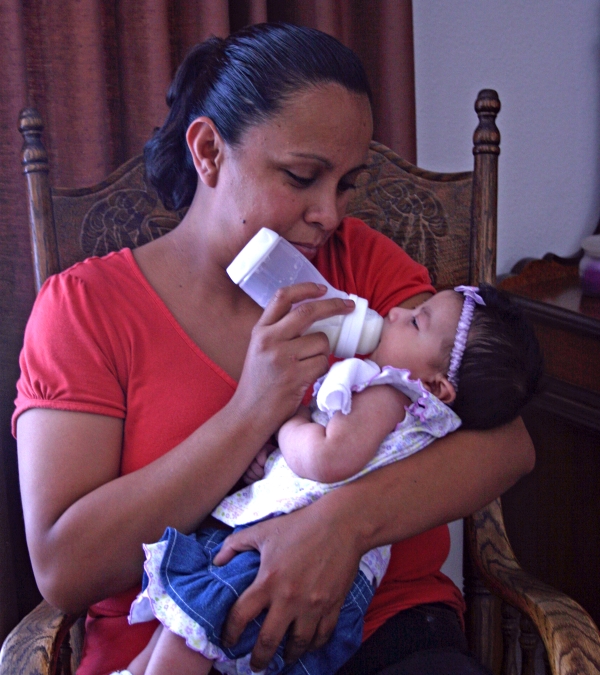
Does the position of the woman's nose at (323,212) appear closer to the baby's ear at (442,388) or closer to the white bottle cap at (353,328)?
the white bottle cap at (353,328)

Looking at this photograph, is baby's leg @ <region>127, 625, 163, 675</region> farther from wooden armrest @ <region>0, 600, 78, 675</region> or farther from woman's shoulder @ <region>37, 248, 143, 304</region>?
woman's shoulder @ <region>37, 248, 143, 304</region>

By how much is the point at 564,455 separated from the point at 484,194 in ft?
2.48

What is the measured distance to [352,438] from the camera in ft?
2.92

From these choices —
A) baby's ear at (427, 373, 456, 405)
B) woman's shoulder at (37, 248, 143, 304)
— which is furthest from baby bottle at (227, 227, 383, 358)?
woman's shoulder at (37, 248, 143, 304)

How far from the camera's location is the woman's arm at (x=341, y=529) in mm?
876

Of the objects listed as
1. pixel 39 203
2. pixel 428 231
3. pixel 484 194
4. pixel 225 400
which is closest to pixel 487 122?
pixel 484 194

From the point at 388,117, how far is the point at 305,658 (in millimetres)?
1232

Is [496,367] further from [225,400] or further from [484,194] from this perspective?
[484,194]

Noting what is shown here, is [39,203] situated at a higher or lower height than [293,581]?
higher

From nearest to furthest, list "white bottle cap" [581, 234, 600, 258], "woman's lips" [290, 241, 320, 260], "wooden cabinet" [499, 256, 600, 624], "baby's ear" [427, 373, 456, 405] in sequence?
"baby's ear" [427, 373, 456, 405] → "woman's lips" [290, 241, 320, 260] → "wooden cabinet" [499, 256, 600, 624] → "white bottle cap" [581, 234, 600, 258]

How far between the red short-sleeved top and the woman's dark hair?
0.27 m

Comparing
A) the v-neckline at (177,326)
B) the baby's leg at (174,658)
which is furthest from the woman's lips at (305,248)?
the baby's leg at (174,658)

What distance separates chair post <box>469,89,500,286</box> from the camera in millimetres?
1314

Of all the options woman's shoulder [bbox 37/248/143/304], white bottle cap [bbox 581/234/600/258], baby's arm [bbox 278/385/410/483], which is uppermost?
woman's shoulder [bbox 37/248/143/304]
